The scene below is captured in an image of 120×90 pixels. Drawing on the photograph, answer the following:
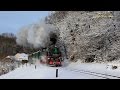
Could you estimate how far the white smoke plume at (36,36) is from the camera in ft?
97.9

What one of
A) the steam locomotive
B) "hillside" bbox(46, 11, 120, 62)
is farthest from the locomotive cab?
"hillside" bbox(46, 11, 120, 62)

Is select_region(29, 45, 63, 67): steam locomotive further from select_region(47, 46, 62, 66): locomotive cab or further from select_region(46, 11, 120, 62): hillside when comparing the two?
select_region(46, 11, 120, 62): hillside

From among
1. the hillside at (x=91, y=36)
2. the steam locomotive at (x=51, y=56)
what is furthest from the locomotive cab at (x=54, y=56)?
the hillside at (x=91, y=36)

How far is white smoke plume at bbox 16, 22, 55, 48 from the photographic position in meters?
29.8

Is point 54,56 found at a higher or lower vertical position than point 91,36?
lower

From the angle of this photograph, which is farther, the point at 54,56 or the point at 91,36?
the point at 91,36

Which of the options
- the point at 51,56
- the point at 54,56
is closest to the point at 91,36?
the point at 54,56

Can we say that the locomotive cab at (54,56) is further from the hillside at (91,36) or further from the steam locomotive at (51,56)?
the hillside at (91,36)

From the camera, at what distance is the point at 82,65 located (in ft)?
100

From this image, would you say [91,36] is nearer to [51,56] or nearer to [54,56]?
[54,56]

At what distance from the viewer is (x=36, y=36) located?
3167 centimetres
